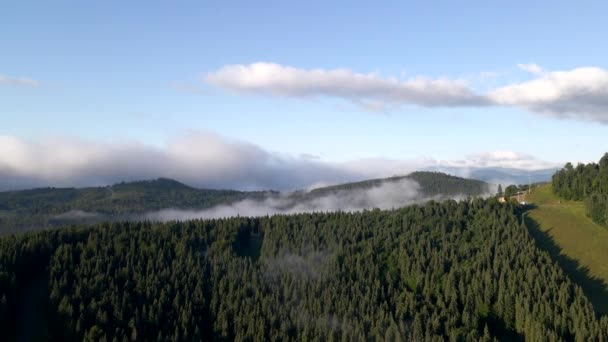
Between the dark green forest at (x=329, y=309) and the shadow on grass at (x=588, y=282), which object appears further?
the shadow on grass at (x=588, y=282)

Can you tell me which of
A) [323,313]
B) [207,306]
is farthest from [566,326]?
[207,306]

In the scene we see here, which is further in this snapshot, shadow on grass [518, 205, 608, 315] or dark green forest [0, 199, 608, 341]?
shadow on grass [518, 205, 608, 315]

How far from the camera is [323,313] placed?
178m

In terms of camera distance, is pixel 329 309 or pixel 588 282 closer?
pixel 588 282

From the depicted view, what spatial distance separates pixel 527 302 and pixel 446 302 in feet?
101

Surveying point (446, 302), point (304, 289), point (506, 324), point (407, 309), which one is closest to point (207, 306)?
point (304, 289)

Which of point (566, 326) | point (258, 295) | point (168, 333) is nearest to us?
point (566, 326)

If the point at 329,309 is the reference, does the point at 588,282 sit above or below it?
above

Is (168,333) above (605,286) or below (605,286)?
below

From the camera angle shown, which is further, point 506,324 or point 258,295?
point 258,295

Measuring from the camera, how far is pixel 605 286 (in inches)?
6919

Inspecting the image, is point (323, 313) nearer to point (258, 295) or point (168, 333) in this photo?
point (258, 295)

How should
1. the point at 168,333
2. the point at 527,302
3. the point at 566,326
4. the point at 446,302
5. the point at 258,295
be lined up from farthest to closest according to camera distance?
the point at 258,295 → the point at 446,302 → the point at 168,333 → the point at 527,302 → the point at 566,326

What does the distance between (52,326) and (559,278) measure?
180m
